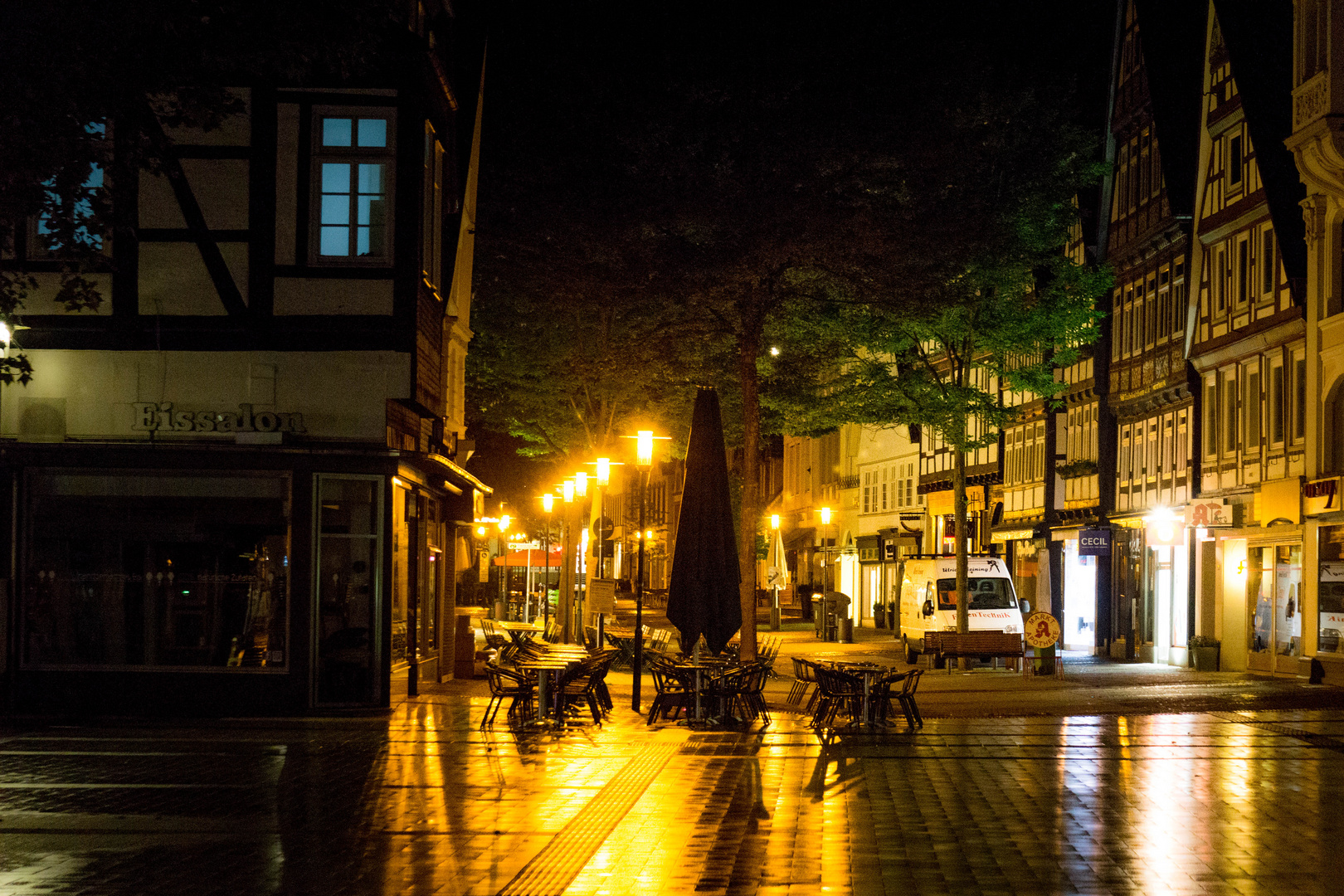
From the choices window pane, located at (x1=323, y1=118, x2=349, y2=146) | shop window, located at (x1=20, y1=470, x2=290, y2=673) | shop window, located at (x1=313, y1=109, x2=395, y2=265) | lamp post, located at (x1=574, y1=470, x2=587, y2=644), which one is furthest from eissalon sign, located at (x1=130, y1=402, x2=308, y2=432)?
lamp post, located at (x1=574, y1=470, x2=587, y2=644)

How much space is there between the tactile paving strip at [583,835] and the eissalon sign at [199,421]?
7.32 metres

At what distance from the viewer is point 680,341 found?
104 feet

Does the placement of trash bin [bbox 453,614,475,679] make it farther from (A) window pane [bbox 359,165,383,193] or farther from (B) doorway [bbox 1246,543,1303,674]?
(B) doorway [bbox 1246,543,1303,674]

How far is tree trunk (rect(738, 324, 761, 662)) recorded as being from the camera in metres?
26.7

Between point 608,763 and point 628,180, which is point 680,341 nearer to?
point 628,180

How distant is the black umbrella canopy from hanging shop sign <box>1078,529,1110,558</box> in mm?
19550

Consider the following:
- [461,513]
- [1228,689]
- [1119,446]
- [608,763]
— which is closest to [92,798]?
[608,763]

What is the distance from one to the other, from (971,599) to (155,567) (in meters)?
18.0

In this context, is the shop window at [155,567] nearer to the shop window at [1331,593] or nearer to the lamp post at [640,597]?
the lamp post at [640,597]

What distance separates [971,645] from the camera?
30.2 m

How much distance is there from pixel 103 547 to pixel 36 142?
859cm

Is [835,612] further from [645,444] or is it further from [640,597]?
[640,597]

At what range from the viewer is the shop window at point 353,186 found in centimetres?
2017

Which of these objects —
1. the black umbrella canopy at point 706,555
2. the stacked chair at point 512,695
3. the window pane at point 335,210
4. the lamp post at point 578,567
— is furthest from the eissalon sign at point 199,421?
the lamp post at point 578,567
